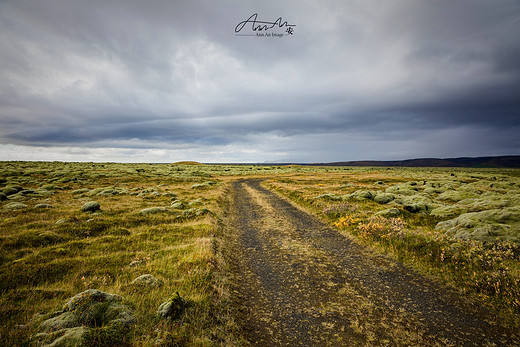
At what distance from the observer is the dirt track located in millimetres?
5684

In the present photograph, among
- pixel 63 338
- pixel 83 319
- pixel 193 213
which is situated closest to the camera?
pixel 63 338

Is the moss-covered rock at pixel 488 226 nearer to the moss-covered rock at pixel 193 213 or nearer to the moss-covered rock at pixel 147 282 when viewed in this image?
the moss-covered rock at pixel 147 282

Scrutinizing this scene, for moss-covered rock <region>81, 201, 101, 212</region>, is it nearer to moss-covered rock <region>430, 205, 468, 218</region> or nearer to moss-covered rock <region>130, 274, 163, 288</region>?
moss-covered rock <region>130, 274, 163, 288</region>

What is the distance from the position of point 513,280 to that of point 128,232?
61.9 ft

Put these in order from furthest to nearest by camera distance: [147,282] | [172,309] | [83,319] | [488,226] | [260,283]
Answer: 1. [488,226]
2. [260,283]
3. [147,282]
4. [172,309]
5. [83,319]

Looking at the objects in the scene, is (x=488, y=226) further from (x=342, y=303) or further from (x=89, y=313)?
(x=89, y=313)

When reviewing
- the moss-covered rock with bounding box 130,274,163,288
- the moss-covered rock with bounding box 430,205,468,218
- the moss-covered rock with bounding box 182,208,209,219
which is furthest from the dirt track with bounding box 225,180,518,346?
the moss-covered rock with bounding box 430,205,468,218

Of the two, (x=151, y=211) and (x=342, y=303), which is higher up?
(x=151, y=211)

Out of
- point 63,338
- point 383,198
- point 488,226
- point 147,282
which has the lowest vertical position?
point 147,282

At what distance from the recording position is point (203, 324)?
19.1 ft

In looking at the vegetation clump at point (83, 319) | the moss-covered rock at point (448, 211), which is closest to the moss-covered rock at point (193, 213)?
the vegetation clump at point (83, 319)

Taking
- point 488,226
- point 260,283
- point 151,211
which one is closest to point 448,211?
point 488,226

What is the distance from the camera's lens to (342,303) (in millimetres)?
7051

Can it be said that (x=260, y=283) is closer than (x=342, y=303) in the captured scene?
No
